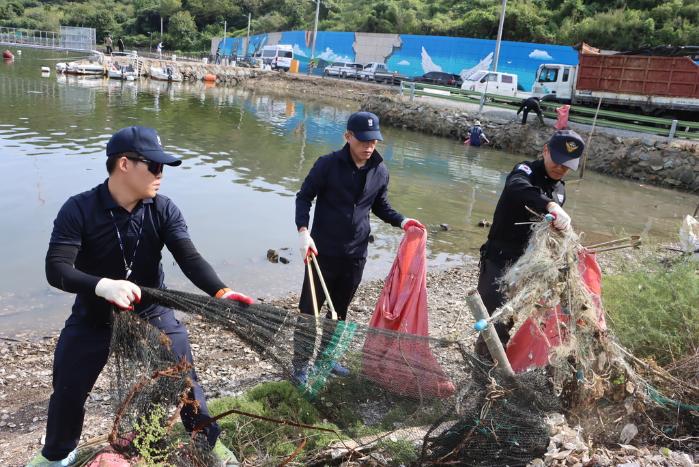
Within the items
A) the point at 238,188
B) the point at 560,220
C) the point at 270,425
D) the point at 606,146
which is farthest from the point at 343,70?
the point at 270,425

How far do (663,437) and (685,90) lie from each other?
67.8 feet

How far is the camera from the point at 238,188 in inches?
497

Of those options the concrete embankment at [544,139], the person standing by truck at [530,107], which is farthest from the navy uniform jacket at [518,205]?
the person standing by truck at [530,107]

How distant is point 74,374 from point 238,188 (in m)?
10.2

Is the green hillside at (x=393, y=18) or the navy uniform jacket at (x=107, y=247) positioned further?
the green hillside at (x=393, y=18)

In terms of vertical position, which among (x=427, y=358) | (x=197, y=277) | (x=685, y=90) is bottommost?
(x=427, y=358)

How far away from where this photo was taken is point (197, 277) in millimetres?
2824

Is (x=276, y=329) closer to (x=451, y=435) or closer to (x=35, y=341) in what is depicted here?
(x=451, y=435)

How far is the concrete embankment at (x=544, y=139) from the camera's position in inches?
706

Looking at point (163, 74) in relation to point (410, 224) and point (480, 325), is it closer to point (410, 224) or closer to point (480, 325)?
point (410, 224)

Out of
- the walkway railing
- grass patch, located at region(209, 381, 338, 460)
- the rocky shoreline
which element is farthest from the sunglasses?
the walkway railing

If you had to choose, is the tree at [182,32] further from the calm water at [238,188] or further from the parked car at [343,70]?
the calm water at [238,188]

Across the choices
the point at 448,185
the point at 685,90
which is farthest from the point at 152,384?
the point at 685,90

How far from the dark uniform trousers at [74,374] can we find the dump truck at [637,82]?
2229 cm
